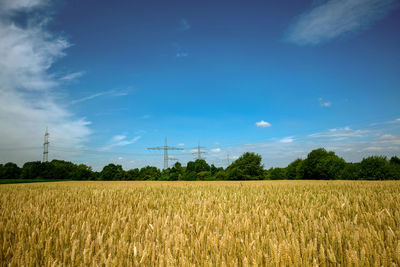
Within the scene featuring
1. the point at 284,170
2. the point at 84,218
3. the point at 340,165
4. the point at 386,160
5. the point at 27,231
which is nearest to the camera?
the point at 27,231

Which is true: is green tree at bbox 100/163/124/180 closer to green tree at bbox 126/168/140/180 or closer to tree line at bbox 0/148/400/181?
tree line at bbox 0/148/400/181

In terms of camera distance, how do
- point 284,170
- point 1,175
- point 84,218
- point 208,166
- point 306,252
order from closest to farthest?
1. point 306,252
2. point 84,218
3. point 1,175
4. point 208,166
5. point 284,170

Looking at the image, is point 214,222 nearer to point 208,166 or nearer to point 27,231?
point 27,231

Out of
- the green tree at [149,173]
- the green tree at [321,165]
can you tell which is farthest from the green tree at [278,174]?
the green tree at [149,173]

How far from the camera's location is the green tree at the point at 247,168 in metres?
52.8

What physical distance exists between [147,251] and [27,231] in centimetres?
201

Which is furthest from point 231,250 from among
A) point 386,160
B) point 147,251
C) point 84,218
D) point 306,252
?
point 386,160

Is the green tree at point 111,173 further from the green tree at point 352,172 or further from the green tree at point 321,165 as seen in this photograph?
the green tree at point 321,165

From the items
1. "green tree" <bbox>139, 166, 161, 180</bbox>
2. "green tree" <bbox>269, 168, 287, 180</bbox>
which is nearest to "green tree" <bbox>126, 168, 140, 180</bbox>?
"green tree" <bbox>139, 166, 161, 180</bbox>

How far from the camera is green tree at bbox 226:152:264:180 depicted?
5284 cm

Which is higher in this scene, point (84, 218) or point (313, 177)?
point (84, 218)

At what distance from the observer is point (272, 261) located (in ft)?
4.76

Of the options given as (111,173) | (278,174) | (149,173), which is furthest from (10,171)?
(278,174)

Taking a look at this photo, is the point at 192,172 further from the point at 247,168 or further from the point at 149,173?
the point at 247,168
